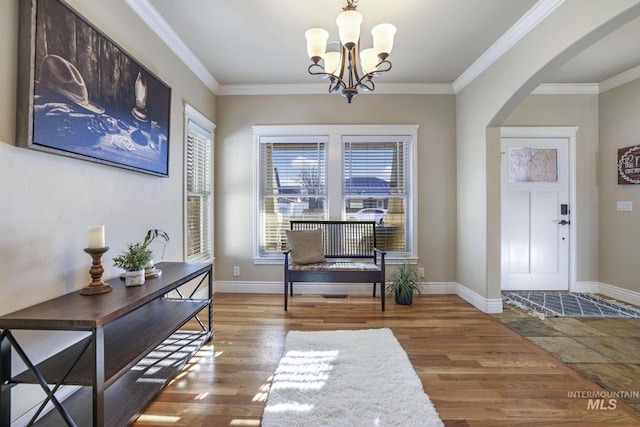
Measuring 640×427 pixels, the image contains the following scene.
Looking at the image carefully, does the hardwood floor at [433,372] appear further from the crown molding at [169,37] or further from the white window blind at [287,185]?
the crown molding at [169,37]

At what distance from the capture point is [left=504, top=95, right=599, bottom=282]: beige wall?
369 centimetres

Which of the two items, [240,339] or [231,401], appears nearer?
[231,401]

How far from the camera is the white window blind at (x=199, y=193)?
309cm

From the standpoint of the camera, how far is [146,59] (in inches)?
90.7

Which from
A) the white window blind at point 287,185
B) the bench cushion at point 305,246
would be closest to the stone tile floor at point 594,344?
the bench cushion at point 305,246

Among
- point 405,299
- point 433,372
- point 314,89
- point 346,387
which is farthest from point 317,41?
point 405,299

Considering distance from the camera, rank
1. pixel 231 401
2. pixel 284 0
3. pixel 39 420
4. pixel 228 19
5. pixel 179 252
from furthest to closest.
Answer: pixel 179 252 → pixel 228 19 → pixel 284 0 → pixel 231 401 → pixel 39 420

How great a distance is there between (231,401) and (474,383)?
4.99 ft

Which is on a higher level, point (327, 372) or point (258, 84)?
point (258, 84)

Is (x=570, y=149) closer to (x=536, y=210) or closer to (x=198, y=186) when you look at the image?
(x=536, y=210)

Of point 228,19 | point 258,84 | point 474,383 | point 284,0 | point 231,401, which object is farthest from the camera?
point 258,84

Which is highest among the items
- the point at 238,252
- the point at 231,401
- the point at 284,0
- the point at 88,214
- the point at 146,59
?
the point at 284,0

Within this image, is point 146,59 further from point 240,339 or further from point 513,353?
point 513,353

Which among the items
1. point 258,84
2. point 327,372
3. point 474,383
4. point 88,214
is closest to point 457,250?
point 474,383
